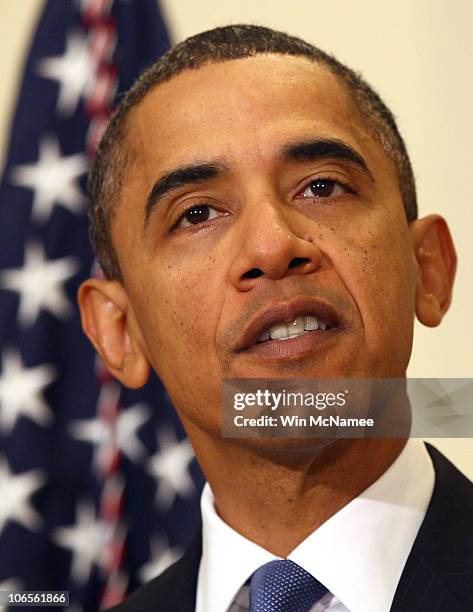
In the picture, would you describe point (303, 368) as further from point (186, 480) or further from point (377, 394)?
point (186, 480)

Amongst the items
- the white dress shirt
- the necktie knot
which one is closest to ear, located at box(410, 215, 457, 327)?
the white dress shirt

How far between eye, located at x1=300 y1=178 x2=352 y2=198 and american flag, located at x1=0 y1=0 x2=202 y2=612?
97 centimetres

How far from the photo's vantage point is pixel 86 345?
2355 millimetres

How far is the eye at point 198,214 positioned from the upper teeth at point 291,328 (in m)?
0.25

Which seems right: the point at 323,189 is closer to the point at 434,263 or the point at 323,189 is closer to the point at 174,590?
the point at 434,263

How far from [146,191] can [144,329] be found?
9.3 inches

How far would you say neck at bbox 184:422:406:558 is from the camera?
1.51 meters

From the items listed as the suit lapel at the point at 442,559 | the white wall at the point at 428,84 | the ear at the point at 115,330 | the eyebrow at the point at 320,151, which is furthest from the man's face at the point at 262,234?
the white wall at the point at 428,84

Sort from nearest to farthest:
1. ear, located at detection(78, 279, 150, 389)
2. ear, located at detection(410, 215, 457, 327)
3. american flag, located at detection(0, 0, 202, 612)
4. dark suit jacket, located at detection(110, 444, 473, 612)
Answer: dark suit jacket, located at detection(110, 444, 473, 612) → ear, located at detection(410, 215, 457, 327) → ear, located at detection(78, 279, 150, 389) → american flag, located at detection(0, 0, 202, 612)

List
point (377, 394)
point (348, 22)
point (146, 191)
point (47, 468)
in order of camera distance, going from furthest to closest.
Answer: point (348, 22)
point (47, 468)
point (146, 191)
point (377, 394)

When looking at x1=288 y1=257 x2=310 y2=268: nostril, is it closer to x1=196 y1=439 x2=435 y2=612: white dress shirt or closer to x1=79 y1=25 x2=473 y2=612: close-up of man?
x1=79 y1=25 x2=473 y2=612: close-up of man

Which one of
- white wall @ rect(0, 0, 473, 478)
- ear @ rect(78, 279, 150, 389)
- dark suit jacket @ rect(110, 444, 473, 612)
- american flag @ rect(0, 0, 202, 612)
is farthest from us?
american flag @ rect(0, 0, 202, 612)

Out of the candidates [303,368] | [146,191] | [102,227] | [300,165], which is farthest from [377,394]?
[102,227]

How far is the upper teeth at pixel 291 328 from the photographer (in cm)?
137
